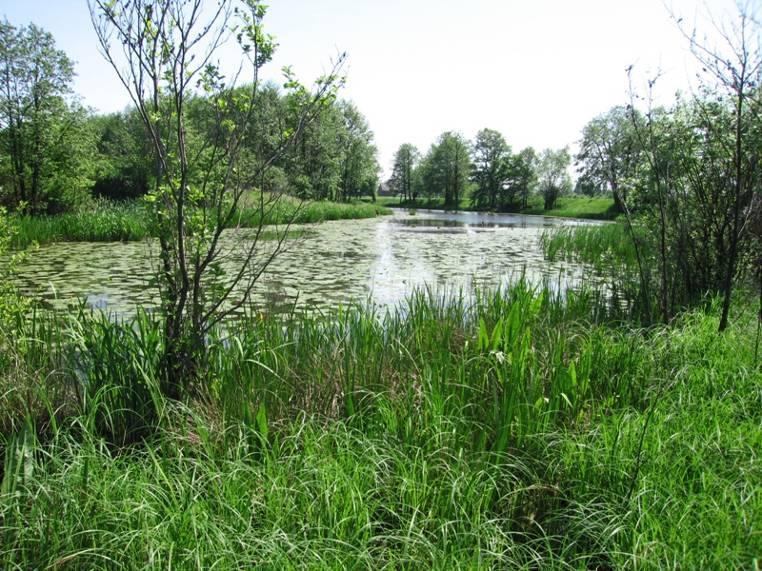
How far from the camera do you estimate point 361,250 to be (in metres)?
14.2

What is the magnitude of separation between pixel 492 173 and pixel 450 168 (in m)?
5.85

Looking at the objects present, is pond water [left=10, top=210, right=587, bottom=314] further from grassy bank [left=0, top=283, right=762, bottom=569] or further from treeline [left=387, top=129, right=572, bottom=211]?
treeline [left=387, top=129, right=572, bottom=211]

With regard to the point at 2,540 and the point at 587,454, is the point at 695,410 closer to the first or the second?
the point at 587,454

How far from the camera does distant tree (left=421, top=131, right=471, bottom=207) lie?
67.8 m

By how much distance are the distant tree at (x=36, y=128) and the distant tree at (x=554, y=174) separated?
173ft

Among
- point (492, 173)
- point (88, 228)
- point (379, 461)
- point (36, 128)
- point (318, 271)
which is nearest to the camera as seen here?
point (379, 461)

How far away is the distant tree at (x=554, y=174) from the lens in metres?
61.0

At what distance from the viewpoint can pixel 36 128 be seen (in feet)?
60.8

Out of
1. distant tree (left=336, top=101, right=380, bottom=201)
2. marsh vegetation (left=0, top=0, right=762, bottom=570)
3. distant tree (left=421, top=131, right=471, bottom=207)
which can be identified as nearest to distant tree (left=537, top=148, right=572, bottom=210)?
distant tree (left=421, top=131, right=471, bottom=207)

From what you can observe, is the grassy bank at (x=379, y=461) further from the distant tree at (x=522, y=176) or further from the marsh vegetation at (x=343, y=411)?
the distant tree at (x=522, y=176)

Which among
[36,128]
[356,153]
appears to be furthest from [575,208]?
[36,128]

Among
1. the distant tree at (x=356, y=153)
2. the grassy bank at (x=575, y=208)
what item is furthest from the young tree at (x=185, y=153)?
the distant tree at (x=356, y=153)


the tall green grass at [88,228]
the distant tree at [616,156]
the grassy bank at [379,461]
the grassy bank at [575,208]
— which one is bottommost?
the grassy bank at [379,461]

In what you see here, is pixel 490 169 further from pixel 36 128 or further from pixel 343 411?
pixel 343 411
